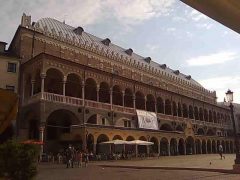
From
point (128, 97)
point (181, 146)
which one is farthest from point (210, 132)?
point (128, 97)

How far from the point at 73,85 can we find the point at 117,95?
788 centimetres

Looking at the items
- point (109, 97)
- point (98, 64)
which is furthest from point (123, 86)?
point (98, 64)

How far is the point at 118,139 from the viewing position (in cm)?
3691

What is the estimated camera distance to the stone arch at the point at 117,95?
4300cm

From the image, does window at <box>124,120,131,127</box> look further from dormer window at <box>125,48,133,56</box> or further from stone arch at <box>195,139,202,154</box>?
dormer window at <box>125,48,133,56</box>

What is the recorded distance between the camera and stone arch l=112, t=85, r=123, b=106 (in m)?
43.0

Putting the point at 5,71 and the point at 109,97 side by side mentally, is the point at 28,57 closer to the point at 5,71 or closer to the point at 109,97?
the point at 5,71

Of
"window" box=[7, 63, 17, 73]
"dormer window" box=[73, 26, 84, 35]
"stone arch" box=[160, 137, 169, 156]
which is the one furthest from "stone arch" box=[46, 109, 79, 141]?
"dormer window" box=[73, 26, 84, 35]

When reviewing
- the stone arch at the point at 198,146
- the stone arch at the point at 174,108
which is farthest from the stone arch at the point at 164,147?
the stone arch at the point at 198,146

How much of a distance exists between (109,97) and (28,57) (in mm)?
11921

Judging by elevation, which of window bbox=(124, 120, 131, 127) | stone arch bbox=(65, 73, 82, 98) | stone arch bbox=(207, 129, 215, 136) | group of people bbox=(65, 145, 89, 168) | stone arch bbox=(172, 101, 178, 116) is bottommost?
group of people bbox=(65, 145, 89, 168)

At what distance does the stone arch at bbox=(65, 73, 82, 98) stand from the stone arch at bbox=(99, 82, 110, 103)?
10.2 ft

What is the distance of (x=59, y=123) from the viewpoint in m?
37.3

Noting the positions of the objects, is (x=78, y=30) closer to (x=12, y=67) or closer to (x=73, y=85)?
(x=73, y=85)
